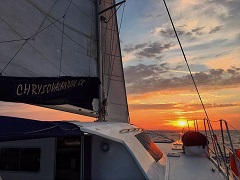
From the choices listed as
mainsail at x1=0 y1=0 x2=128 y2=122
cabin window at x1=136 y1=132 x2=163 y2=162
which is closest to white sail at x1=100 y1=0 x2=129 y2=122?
mainsail at x1=0 y1=0 x2=128 y2=122

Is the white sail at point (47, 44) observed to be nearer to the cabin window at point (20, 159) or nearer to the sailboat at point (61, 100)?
the sailboat at point (61, 100)

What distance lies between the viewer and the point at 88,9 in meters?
9.50

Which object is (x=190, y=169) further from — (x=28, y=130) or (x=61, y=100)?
(x=28, y=130)

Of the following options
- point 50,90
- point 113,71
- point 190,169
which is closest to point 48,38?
point 50,90

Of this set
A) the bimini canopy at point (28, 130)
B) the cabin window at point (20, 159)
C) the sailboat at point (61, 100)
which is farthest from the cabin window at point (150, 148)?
the cabin window at point (20, 159)

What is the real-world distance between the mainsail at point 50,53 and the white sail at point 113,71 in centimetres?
32

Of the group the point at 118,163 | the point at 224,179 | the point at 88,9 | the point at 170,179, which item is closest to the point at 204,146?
the point at 224,179

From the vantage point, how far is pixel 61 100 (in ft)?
22.6

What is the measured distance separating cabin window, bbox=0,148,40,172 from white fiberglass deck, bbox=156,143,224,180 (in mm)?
3220

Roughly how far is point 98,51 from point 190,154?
5120 millimetres

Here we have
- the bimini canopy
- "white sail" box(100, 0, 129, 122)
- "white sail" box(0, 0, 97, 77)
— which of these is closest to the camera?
the bimini canopy

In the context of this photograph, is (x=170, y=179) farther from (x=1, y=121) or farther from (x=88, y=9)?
(x=88, y=9)

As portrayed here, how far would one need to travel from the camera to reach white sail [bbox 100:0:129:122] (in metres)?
10.7

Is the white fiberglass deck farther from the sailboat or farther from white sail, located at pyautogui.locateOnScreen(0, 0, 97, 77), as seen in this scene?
white sail, located at pyautogui.locateOnScreen(0, 0, 97, 77)
